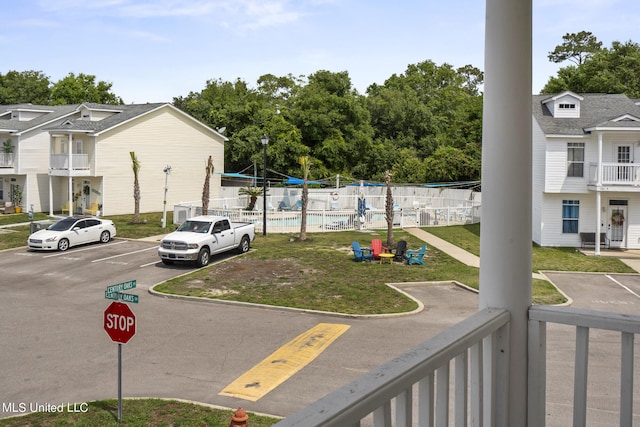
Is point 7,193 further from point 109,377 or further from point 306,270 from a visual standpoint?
point 109,377

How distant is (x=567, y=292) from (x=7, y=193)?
37.6 metres

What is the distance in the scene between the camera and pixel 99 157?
132 ft

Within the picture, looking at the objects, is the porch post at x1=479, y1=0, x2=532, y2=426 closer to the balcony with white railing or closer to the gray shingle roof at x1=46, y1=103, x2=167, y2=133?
the balcony with white railing

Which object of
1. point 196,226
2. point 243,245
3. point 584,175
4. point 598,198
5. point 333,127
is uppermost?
point 333,127

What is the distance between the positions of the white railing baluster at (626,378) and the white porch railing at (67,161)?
40897 mm

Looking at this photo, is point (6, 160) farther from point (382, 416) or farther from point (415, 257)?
point (382, 416)

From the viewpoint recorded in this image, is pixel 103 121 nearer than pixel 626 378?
No

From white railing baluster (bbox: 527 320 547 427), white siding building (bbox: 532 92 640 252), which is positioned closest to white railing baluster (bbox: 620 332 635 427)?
white railing baluster (bbox: 527 320 547 427)

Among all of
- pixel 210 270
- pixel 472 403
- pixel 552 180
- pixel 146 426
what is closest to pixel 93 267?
pixel 210 270

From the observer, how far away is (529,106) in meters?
2.70

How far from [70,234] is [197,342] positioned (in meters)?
15.8

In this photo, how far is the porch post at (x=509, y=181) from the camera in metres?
2.62

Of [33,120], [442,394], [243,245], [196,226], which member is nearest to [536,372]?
[442,394]

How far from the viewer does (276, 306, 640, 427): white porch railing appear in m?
1.70
